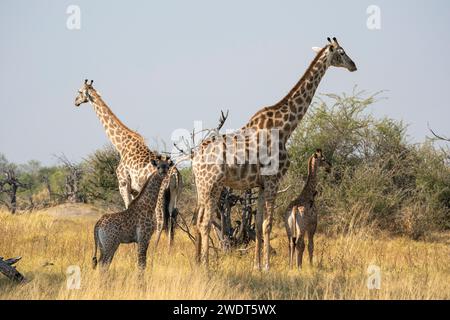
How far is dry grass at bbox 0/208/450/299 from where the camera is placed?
7.64 m

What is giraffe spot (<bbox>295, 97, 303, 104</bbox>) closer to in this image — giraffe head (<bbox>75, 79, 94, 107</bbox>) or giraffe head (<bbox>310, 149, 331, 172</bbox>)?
giraffe head (<bbox>310, 149, 331, 172</bbox>)

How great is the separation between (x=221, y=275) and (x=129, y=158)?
3.76 m

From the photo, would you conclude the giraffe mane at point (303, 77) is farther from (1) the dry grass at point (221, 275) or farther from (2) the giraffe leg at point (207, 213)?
(1) the dry grass at point (221, 275)

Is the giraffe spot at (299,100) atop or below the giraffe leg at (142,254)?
atop

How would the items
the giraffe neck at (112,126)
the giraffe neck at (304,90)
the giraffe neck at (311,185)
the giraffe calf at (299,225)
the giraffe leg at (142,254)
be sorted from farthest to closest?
1. the giraffe neck at (112,126)
2. the giraffe neck at (304,90)
3. the giraffe neck at (311,185)
4. the giraffe calf at (299,225)
5. the giraffe leg at (142,254)

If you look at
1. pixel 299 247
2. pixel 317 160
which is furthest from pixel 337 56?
pixel 299 247

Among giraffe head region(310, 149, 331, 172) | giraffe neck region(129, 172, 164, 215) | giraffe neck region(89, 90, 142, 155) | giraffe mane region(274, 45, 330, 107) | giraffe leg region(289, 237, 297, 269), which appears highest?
giraffe mane region(274, 45, 330, 107)

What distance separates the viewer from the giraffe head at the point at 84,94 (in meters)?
12.5

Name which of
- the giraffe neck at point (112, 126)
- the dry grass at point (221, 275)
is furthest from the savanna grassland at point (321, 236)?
the giraffe neck at point (112, 126)

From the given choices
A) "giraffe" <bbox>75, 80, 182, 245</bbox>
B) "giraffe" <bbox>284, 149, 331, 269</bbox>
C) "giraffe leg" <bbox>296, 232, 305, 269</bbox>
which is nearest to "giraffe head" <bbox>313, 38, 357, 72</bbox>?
"giraffe" <bbox>284, 149, 331, 269</bbox>

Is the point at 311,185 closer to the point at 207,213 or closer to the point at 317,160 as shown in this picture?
the point at 317,160

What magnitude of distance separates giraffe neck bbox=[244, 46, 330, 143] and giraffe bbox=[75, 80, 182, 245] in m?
2.31

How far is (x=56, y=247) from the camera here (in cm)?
1123
